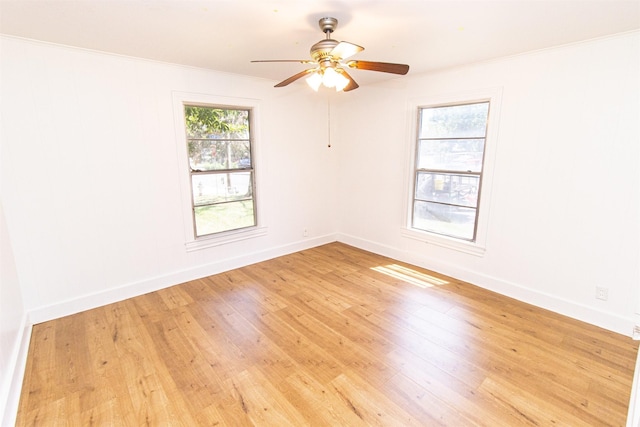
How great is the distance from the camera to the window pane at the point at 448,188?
3.50 m

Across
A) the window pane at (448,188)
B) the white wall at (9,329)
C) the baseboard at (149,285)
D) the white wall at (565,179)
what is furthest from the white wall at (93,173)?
the white wall at (565,179)

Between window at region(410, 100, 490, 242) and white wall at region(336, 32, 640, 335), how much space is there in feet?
0.75

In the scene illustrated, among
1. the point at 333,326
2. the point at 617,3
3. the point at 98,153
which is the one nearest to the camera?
the point at 617,3

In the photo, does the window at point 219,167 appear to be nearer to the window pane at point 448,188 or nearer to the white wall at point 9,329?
the white wall at point 9,329

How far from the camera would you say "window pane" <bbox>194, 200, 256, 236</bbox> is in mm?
3766

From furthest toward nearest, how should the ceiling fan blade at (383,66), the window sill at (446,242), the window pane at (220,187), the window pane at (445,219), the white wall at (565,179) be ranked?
the window pane at (220,187) → the window pane at (445,219) → the window sill at (446,242) → the white wall at (565,179) → the ceiling fan blade at (383,66)

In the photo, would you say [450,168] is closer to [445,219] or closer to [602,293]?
[445,219]

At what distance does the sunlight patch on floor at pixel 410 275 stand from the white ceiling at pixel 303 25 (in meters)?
2.39

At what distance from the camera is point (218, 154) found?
3771 mm

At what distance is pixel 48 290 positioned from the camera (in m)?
2.81

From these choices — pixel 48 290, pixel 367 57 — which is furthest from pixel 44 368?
pixel 367 57

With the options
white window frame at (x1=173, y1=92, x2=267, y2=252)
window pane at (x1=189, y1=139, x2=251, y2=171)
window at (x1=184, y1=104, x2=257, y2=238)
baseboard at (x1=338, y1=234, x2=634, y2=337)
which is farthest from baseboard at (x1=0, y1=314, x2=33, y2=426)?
baseboard at (x1=338, y1=234, x2=634, y2=337)

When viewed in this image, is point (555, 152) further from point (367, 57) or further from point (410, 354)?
point (410, 354)

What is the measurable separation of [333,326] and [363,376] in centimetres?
64
